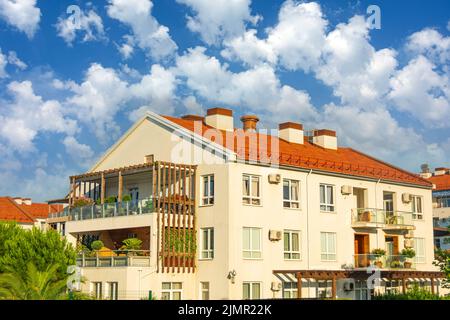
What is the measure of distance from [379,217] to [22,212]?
140 feet

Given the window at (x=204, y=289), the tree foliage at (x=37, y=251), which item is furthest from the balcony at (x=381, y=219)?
the tree foliage at (x=37, y=251)

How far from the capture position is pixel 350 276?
3903cm

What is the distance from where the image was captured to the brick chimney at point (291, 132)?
43.5 meters

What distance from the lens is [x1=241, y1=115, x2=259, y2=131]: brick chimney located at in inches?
1649

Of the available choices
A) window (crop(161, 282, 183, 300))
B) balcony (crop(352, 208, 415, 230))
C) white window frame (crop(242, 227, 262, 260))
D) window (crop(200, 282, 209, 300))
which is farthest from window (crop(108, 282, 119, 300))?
balcony (crop(352, 208, 415, 230))

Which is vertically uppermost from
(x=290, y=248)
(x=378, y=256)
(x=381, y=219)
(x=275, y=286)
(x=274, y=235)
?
(x=381, y=219)

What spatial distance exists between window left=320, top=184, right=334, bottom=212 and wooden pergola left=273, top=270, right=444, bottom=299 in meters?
3.78

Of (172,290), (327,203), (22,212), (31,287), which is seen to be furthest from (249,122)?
(22,212)

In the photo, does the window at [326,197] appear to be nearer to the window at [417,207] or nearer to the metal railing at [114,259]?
the window at [417,207]

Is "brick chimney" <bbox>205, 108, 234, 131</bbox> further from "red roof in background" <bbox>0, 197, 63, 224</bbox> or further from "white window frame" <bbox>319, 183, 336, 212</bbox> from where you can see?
"red roof in background" <bbox>0, 197, 63, 224</bbox>

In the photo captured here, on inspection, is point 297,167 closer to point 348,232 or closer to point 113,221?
point 348,232

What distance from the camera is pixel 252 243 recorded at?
35.4 metres

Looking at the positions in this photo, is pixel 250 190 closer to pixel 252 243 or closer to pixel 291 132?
pixel 252 243
